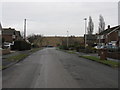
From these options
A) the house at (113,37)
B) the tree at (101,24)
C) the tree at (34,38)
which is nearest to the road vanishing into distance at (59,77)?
the house at (113,37)

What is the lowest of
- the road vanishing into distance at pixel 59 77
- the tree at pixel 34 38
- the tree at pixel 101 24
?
the road vanishing into distance at pixel 59 77

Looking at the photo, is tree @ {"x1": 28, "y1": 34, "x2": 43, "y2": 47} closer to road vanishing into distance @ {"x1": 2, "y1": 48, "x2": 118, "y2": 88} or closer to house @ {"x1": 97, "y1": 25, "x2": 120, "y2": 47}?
house @ {"x1": 97, "y1": 25, "x2": 120, "y2": 47}

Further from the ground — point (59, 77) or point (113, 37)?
point (113, 37)

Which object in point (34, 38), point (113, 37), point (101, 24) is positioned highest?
point (101, 24)

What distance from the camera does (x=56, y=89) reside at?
28.4 feet

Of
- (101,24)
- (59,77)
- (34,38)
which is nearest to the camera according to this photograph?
(59,77)

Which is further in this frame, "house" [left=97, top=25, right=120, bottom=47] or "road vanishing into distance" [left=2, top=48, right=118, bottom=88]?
"house" [left=97, top=25, right=120, bottom=47]

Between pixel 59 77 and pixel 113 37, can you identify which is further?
pixel 113 37

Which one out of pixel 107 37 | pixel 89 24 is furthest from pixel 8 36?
pixel 107 37

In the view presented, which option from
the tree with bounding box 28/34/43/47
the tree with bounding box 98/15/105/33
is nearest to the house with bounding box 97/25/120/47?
the tree with bounding box 98/15/105/33

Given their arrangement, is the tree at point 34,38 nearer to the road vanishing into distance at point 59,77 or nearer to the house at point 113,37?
the house at point 113,37

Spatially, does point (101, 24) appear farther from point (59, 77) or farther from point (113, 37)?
point (59, 77)

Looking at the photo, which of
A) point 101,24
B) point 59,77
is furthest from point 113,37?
point 59,77

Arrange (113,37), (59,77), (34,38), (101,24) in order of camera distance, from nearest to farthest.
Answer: (59,77)
(113,37)
(101,24)
(34,38)
